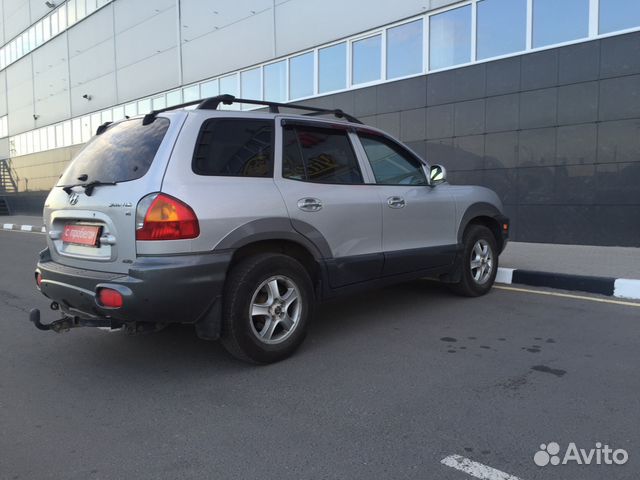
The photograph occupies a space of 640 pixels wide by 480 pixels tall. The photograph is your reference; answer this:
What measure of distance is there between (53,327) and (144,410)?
1.12 metres

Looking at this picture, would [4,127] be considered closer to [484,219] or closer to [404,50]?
[404,50]

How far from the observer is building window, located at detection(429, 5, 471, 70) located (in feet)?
36.4

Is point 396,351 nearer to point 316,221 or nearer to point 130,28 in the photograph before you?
point 316,221

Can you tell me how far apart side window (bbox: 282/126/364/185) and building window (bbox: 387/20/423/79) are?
8.23 meters

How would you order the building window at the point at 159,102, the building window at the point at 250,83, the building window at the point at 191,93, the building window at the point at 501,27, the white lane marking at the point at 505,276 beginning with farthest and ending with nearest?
the building window at the point at 159,102 → the building window at the point at 191,93 → the building window at the point at 250,83 → the building window at the point at 501,27 → the white lane marking at the point at 505,276

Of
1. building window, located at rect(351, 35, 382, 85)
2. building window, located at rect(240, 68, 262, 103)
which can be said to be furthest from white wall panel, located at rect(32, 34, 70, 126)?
building window, located at rect(351, 35, 382, 85)

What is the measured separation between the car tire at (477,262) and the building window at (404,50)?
7.10 m

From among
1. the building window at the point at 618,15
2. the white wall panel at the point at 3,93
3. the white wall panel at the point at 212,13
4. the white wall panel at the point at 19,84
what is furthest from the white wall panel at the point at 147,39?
the white wall panel at the point at 3,93

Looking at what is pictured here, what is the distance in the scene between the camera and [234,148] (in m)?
3.89

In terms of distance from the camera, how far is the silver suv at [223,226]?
345cm

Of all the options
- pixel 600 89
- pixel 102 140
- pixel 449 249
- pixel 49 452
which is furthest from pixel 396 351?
→ pixel 600 89

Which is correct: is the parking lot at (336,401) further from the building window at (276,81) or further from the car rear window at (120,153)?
the building window at (276,81)

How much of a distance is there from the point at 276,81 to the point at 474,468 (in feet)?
47.5

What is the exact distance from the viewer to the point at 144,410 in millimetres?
3277
